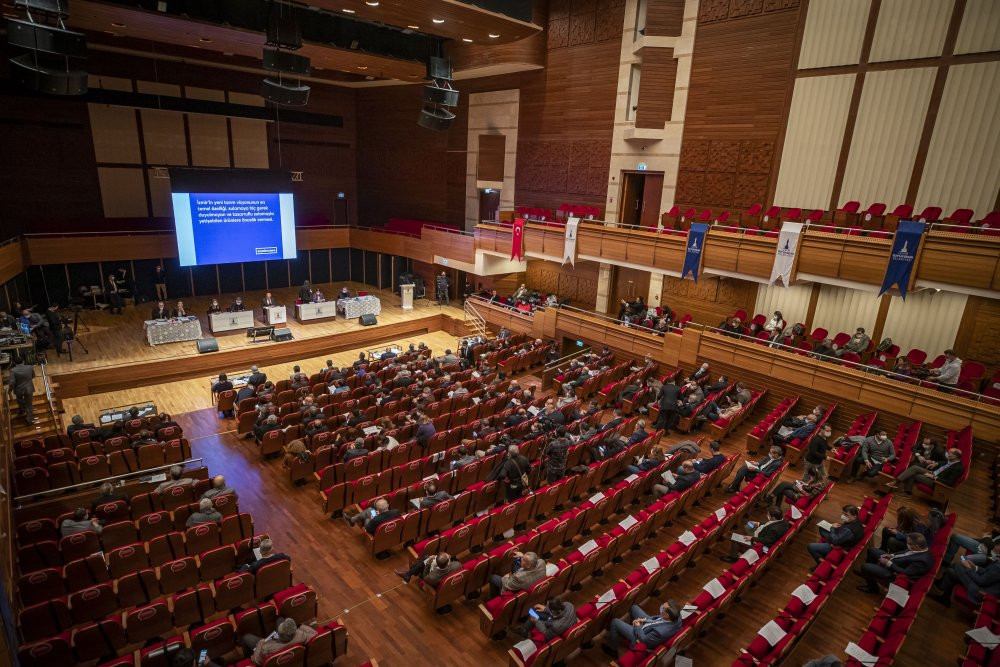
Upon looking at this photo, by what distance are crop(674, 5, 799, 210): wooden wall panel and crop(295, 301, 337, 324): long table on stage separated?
1037cm

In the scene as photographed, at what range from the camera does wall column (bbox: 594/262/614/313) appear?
50.0ft

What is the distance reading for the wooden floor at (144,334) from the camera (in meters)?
11.8

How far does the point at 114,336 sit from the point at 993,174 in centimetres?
1885

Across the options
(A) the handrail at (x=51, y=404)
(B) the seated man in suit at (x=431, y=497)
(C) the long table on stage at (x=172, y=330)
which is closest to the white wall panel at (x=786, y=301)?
(B) the seated man in suit at (x=431, y=497)

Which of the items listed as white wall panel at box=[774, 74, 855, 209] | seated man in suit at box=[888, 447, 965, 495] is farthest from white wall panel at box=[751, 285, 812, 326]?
seated man in suit at box=[888, 447, 965, 495]

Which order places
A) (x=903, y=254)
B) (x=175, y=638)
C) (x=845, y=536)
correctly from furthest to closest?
(x=903, y=254) < (x=845, y=536) < (x=175, y=638)

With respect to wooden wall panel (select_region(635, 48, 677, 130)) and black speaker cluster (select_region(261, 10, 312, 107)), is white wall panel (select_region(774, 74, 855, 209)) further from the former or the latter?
black speaker cluster (select_region(261, 10, 312, 107))

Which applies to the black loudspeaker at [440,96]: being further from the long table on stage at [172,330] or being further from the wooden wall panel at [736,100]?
the long table on stage at [172,330]

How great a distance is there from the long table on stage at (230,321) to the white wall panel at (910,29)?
15.5 m

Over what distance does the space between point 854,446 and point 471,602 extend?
6.28m

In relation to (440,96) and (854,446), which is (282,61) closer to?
(440,96)

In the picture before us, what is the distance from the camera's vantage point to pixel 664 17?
12.9 m

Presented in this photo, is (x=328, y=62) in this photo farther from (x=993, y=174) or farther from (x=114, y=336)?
(x=993, y=174)

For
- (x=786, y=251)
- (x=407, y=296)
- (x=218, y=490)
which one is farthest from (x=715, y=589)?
(x=407, y=296)
